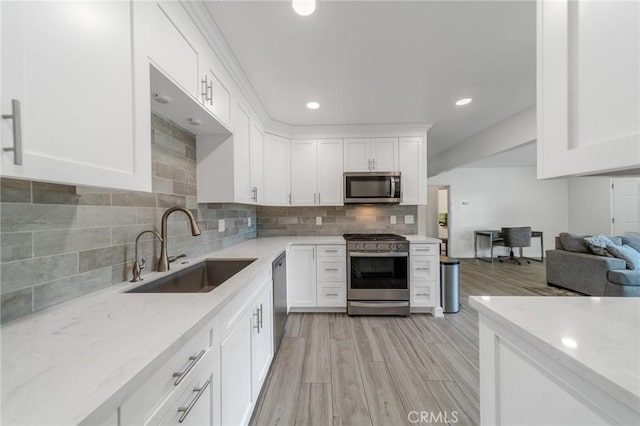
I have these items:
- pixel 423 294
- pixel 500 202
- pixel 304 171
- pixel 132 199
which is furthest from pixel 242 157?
pixel 500 202

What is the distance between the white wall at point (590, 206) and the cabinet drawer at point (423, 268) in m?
5.63

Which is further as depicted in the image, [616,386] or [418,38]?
[418,38]

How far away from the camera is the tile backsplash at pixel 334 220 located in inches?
135

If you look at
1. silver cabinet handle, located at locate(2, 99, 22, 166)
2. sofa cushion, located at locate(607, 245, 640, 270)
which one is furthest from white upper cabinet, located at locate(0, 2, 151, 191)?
sofa cushion, located at locate(607, 245, 640, 270)

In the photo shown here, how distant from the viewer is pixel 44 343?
2.07 feet

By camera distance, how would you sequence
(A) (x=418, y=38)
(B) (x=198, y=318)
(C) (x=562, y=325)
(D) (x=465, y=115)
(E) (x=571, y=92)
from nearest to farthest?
(E) (x=571, y=92)
(C) (x=562, y=325)
(B) (x=198, y=318)
(A) (x=418, y=38)
(D) (x=465, y=115)

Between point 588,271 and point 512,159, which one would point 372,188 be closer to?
point 588,271

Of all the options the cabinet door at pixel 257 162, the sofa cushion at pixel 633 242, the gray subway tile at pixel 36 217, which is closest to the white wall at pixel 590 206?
the sofa cushion at pixel 633 242

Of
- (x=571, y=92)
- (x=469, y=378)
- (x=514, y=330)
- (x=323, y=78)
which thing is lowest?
(x=469, y=378)

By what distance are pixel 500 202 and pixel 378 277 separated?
18.4ft

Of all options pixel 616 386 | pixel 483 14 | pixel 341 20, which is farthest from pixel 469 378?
pixel 341 20

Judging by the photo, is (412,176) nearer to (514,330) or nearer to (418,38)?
(418,38)

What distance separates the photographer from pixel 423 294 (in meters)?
2.82

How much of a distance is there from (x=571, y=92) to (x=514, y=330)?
64 centimetres
